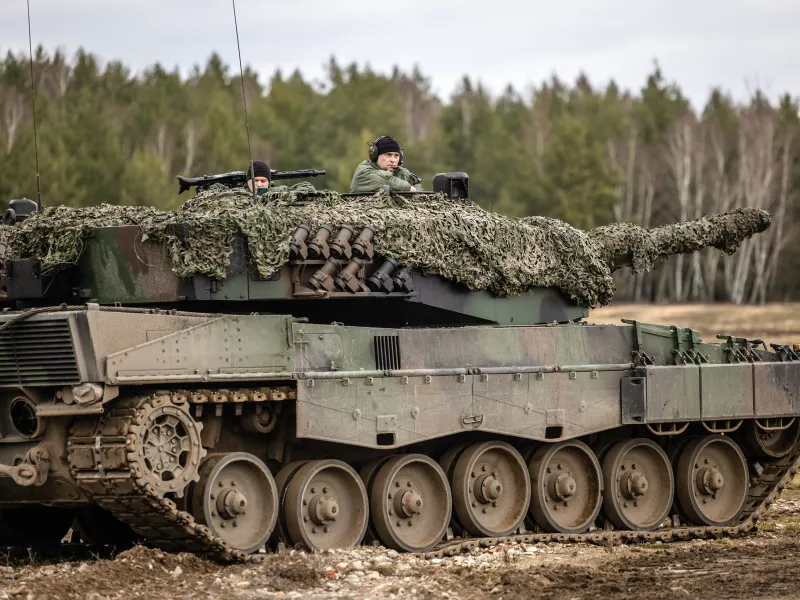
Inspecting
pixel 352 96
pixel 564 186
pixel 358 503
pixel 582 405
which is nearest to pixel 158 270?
pixel 358 503

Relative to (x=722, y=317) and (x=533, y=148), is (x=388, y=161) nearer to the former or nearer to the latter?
(x=722, y=317)

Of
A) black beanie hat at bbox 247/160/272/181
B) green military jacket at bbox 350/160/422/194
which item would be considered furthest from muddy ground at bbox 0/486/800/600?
black beanie hat at bbox 247/160/272/181

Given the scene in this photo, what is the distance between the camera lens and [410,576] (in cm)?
1434

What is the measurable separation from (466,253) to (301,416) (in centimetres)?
310

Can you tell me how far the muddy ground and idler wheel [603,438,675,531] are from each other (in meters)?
1.90

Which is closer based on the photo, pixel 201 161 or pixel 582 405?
pixel 582 405

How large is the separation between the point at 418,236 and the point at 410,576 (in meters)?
3.89

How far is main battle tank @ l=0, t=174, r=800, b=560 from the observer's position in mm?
14141

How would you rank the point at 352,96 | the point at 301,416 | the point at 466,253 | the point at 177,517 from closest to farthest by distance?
1. the point at 177,517
2. the point at 301,416
3. the point at 466,253
4. the point at 352,96

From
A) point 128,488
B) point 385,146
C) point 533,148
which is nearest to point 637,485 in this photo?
point 385,146

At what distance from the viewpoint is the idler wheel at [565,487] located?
1770cm

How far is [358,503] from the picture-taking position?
1616cm

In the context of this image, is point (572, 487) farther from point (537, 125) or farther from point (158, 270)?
point (537, 125)

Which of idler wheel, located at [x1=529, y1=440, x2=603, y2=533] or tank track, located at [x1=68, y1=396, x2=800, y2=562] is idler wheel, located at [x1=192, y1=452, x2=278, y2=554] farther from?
idler wheel, located at [x1=529, y1=440, x2=603, y2=533]
